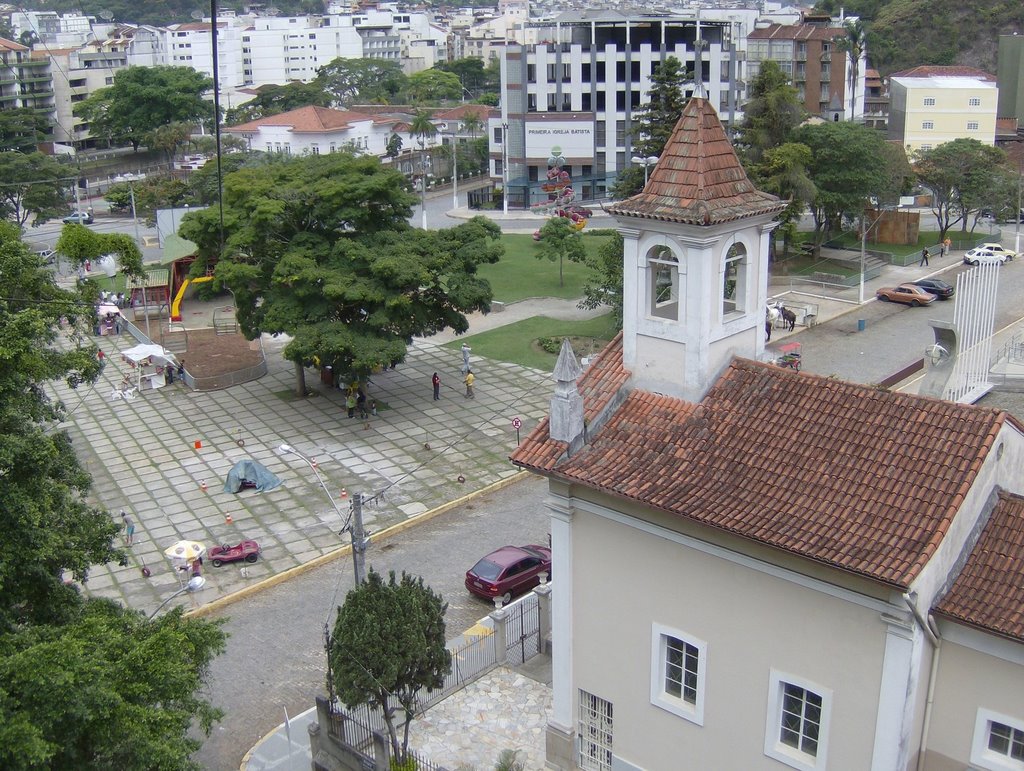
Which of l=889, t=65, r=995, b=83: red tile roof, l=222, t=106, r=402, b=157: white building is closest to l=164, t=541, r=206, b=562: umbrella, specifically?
l=222, t=106, r=402, b=157: white building

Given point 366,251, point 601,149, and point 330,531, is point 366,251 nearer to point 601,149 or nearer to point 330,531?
point 330,531

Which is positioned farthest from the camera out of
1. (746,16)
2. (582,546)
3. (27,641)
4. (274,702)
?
(746,16)

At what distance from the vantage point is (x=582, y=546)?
18.0m

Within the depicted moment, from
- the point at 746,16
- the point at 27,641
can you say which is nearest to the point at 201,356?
the point at 27,641

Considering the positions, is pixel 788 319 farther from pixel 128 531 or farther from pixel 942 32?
pixel 942 32

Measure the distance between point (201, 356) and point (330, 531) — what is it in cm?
1874

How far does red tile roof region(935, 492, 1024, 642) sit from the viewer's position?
14023 millimetres

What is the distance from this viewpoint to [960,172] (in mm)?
57469

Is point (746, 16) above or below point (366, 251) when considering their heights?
Result: above

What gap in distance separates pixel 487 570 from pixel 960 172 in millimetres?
43203

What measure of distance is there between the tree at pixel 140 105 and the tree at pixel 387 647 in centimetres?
9266

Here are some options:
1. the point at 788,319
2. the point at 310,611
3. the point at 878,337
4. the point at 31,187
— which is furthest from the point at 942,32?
the point at 310,611

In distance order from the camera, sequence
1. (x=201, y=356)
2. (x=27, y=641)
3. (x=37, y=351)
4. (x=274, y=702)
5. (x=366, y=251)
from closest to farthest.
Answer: (x=27, y=641) → (x=37, y=351) → (x=274, y=702) → (x=366, y=251) → (x=201, y=356)

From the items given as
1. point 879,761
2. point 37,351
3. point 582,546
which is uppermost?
point 37,351
